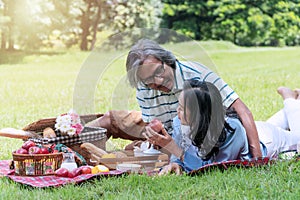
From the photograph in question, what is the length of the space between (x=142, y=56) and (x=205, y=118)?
1.71 feet

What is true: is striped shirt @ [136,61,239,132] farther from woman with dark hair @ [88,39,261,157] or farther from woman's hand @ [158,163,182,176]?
woman's hand @ [158,163,182,176]

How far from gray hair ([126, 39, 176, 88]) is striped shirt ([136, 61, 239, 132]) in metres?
0.09

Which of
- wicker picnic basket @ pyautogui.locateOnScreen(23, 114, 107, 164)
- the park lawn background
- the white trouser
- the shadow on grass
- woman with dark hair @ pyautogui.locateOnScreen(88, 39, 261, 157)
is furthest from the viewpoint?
the shadow on grass

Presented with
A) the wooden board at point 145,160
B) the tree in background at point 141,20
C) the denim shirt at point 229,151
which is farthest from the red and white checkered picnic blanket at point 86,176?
the tree in background at point 141,20

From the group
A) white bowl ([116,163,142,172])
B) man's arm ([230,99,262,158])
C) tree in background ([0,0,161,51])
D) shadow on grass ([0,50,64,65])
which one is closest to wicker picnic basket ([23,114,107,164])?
white bowl ([116,163,142,172])

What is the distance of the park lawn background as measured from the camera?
8.84 ft

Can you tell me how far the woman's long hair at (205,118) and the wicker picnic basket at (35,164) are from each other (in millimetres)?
751

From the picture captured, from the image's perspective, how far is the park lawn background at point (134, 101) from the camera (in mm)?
2693

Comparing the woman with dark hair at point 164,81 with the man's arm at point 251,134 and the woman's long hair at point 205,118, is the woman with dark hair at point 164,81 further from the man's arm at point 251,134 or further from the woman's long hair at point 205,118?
the woman's long hair at point 205,118

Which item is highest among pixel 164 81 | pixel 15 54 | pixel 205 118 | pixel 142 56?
pixel 142 56

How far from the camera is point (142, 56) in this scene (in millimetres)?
3316

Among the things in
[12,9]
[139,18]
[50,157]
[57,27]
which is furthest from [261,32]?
[50,157]

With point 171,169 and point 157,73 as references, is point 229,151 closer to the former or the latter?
point 171,169

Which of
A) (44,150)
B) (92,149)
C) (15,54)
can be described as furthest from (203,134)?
(15,54)
